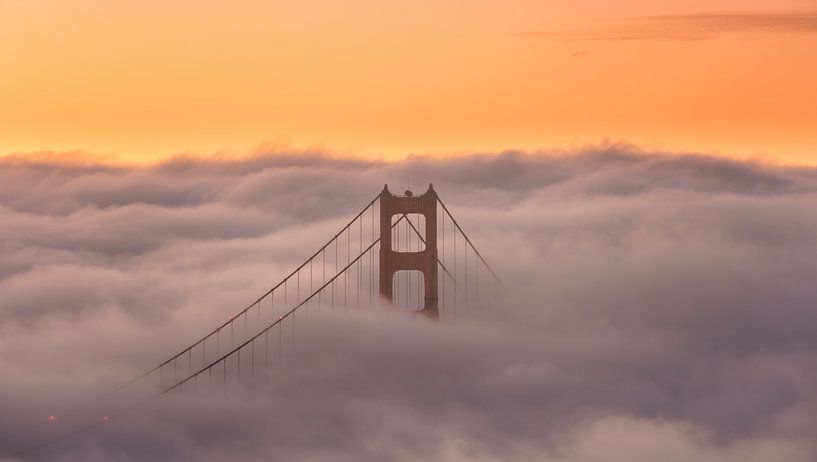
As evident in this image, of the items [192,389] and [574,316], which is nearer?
[192,389]

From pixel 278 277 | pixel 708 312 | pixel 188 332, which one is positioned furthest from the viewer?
pixel 278 277

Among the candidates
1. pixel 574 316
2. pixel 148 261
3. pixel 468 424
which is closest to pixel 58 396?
pixel 468 424

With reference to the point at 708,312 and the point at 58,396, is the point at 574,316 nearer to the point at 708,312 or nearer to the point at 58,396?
the point at 708,312

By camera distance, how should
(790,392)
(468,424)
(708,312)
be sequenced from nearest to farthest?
(468,424)
(790,392)
(708,312)

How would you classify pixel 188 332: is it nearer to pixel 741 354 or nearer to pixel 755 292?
pixel 741 354

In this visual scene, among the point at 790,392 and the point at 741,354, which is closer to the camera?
the point at 790,392

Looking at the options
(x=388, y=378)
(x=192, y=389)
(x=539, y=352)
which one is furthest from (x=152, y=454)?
(x=539, y=352)
